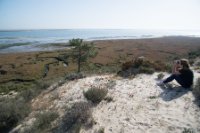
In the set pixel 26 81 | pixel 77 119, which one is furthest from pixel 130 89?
pixel 26 81

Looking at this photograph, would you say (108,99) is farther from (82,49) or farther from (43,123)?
(82,49)

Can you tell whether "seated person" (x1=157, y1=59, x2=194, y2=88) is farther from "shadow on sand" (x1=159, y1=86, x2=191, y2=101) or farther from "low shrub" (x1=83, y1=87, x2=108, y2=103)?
"low shrub" (x1=83, y1=87, x2=108, y2=103)

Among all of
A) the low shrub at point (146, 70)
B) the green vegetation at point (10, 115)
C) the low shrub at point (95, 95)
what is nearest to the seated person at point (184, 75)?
the low shrub at point (146, 70)

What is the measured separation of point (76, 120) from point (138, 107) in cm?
212

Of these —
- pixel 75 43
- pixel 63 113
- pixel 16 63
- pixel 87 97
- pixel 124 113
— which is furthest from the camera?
pixel 16 63

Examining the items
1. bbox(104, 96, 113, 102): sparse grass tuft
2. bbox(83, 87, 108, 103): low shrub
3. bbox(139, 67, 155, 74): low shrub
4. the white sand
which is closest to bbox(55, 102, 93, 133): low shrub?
the white sand

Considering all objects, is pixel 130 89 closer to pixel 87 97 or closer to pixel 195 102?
pixel 87 97

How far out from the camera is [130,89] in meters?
8.67

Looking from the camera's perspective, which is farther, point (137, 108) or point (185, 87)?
point (185, 87)

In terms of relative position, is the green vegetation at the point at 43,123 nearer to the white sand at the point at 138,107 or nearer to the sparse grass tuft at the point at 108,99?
the white sand at the point at 138,107

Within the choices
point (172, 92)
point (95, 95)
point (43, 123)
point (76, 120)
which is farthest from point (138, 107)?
point (43, 123)

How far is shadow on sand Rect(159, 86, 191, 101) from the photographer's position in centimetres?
738

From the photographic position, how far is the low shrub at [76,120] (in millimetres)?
5805

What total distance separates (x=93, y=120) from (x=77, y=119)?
0.49 meters
